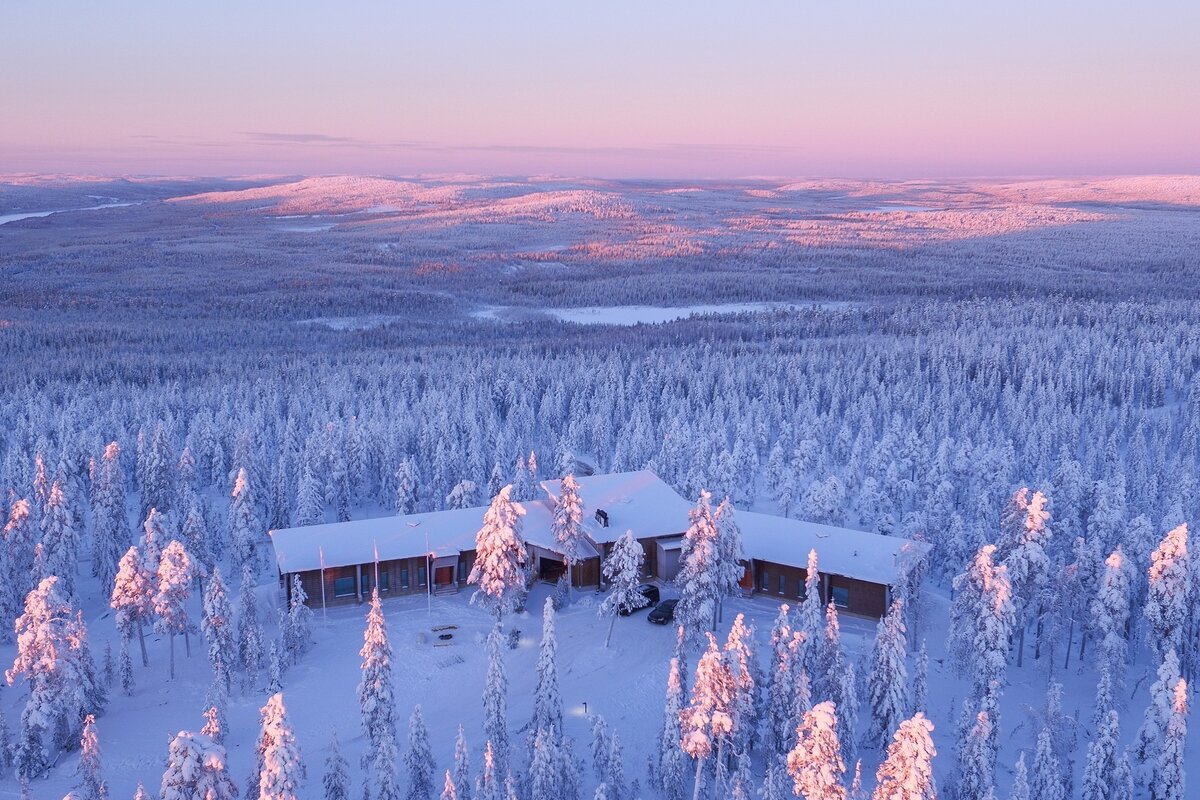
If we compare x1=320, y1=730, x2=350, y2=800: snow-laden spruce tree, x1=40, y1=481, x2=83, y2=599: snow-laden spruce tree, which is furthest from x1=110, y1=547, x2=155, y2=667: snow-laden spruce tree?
x1=320, y1=730, x2=350, y2=800: snow-laden spruce tree

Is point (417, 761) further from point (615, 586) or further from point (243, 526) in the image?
point (243, 526)

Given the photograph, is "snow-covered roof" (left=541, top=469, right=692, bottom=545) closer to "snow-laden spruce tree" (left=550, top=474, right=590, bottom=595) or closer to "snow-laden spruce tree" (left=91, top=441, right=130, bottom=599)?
"snow-laden spruce tree" (left=550, top=474, right=590, bottom=595)

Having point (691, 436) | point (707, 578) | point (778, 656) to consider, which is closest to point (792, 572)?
point (707, 578)

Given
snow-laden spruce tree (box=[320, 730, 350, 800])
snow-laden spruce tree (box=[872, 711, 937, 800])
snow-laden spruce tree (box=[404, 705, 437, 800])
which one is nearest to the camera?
snow-laden spruce tree (box=[872, 711, 937, 800])

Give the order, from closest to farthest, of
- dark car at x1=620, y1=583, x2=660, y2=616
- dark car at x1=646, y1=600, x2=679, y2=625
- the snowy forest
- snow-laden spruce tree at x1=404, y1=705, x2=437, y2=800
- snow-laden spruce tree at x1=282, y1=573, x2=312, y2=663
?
snow-laden spruce tree at x1=404, y1=705, x2=437, y2=800, the snowy forest, snow-laden spruce tree at x1=282, y1=573, x2=312, y2=663, dark car at x1=646, y1=600, x2=679, y2=625, dark car at x1=620, y1=583, x2=660, y2=616

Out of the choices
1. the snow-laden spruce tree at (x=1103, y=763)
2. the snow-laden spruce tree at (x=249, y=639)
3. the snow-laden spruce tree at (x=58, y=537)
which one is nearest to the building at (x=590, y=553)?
the snow-laden spruce tree at (x=249, y=639)
